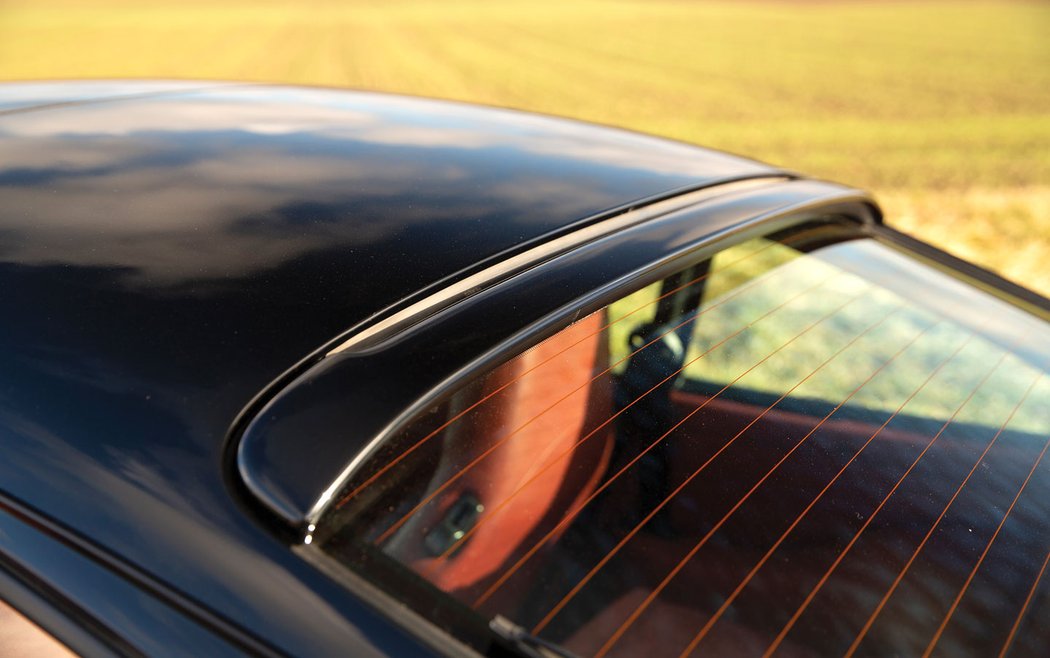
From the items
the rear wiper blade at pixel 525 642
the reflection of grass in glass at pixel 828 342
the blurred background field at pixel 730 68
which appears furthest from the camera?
the blurred background field at pixel 730 68

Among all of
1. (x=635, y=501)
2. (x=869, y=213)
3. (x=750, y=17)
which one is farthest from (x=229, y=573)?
(x=750, y=17)

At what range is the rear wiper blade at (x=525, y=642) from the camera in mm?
913

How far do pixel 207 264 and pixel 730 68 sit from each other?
2392 centimetres

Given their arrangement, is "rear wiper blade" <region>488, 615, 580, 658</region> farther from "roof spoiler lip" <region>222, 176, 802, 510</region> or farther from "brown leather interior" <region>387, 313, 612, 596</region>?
"roof spoiler lip" <region>222, 176, 802, 510</region>

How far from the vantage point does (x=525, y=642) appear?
3.01ft

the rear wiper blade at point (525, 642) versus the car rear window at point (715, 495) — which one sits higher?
the car rear window at point (715, 495)

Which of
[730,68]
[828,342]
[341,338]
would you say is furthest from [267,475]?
[730,68]

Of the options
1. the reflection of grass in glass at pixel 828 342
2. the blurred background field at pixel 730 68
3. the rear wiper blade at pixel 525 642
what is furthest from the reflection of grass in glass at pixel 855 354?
the blurred background field at pixel 730 68

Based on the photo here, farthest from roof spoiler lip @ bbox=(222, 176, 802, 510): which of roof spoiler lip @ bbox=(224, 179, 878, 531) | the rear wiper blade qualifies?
the rear wiper blade

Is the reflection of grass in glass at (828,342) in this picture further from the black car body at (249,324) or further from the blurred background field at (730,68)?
the blurred background field at (730,68)

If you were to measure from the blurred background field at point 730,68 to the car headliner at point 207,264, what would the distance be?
5.82 m

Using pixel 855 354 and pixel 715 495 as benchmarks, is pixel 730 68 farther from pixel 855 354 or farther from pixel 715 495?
pixel 715 495

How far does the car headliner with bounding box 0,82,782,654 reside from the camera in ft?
3.11

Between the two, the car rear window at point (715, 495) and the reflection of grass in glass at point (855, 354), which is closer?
the car rear window at point (715, 495)
